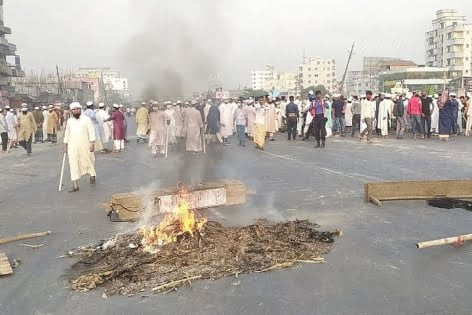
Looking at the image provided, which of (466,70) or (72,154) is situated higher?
(466,70)

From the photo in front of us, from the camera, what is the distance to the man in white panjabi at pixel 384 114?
1941cm

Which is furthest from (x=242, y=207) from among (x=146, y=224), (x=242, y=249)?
(x=242, y=249)

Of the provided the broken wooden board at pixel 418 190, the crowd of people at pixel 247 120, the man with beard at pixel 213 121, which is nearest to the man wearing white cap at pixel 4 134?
the crowd of people at pixel 247 120

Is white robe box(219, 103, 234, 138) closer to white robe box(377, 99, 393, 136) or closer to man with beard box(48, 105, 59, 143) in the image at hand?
white robe box(377, 99, 393, 136)

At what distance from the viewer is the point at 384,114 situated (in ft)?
64.2

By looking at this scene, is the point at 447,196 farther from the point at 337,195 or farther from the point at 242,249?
the point at 242,249

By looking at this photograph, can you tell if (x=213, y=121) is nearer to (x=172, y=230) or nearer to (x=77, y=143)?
(x=77, y=143)

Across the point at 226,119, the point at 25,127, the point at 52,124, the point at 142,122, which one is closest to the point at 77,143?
the point at 25,127

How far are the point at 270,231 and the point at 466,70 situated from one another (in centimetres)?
11554

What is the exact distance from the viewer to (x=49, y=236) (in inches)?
248

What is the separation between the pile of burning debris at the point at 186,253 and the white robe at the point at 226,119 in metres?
14.0

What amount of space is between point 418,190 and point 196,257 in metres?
4.30

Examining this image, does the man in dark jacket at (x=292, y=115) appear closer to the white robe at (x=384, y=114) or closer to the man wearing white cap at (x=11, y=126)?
the white robe at (x=384, y=114)

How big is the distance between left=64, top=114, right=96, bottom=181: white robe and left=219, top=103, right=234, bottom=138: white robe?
10.3m
